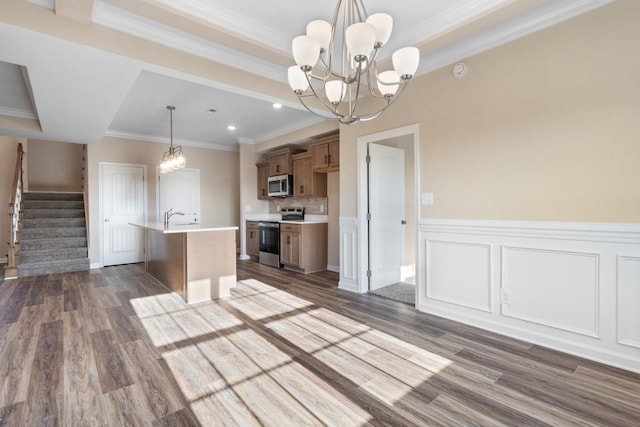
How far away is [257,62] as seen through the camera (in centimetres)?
312

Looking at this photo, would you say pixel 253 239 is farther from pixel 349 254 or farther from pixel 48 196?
pixel 48 196

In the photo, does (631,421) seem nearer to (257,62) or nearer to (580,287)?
(580,287)

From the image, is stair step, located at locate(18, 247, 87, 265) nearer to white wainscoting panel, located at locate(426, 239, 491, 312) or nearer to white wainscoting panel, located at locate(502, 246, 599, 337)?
white wainscoting panel, located at locate(426, 239, 491, 312)

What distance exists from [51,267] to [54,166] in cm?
296

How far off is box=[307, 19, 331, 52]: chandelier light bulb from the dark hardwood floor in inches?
83.6

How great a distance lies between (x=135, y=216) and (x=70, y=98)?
11.1 ft

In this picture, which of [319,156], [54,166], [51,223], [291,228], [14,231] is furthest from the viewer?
[54,166]

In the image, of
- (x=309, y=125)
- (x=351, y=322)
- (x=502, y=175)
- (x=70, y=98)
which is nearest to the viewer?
(x=502, y=175)

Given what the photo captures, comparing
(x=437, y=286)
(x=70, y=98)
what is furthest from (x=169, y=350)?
(x=70, y=98)

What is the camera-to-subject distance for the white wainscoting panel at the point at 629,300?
6.87 feet

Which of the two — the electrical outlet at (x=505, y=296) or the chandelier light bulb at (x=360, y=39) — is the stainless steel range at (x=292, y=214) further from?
the chandelier light bulb at (x=360, y=39)

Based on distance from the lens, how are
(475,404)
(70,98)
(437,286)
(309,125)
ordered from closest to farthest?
(475,404) < (437,286) < (70,98) < (309,125)

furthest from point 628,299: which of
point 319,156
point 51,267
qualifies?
point 51,267

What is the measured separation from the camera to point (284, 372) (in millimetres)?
2111
